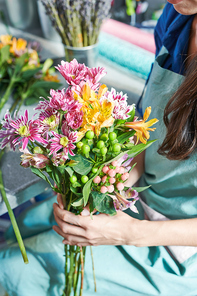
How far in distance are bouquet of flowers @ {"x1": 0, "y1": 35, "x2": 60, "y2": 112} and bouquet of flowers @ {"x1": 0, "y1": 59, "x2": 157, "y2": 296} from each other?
0.50 m

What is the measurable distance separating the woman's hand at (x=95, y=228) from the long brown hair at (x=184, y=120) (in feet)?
0.59

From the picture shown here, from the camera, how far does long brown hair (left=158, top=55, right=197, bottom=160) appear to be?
20.4 inches

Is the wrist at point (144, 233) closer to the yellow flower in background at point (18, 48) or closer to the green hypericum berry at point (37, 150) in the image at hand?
the green hypericum berry at point (37, 150)

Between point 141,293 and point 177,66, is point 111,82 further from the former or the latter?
point 141,293

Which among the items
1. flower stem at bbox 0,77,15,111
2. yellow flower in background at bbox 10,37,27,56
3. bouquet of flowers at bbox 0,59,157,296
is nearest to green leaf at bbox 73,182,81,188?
bouquet of flowers at bbox 0,59,157,296

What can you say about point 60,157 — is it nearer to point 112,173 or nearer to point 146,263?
point 112,173

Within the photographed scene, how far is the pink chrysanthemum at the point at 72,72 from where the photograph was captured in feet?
1.32

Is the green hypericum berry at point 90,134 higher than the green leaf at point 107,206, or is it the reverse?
the green hypericum berry at point 90,134

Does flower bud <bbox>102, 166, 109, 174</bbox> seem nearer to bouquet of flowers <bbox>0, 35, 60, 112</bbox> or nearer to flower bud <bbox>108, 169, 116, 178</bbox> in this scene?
flower bud <bbox>108, 169, 116, 178</bbox>

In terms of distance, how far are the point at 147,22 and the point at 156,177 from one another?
174 centimetres

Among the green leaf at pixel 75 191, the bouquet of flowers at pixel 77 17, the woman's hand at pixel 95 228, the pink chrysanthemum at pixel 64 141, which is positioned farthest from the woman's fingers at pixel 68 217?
the bouquet of flowers at pixel 77 17

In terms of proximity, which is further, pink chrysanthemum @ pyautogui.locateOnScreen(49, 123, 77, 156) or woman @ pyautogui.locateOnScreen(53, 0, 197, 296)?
woman @ pyautogui.locateOnScreen(53, 0, 197, 296)

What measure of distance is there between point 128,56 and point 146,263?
791 mm

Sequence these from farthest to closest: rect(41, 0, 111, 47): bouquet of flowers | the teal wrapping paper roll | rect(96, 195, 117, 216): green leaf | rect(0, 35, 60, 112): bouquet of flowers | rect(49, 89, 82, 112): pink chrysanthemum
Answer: the teal wrapping paper roll → rect(0, 35, 60, 112): bouquet of flowers → rect(41, 0, 111, 47): bouquet of flowers → rect(96, 195, 117, 216): green leaf → rect(49, 89, 82, 112): pink chrysanthemum
